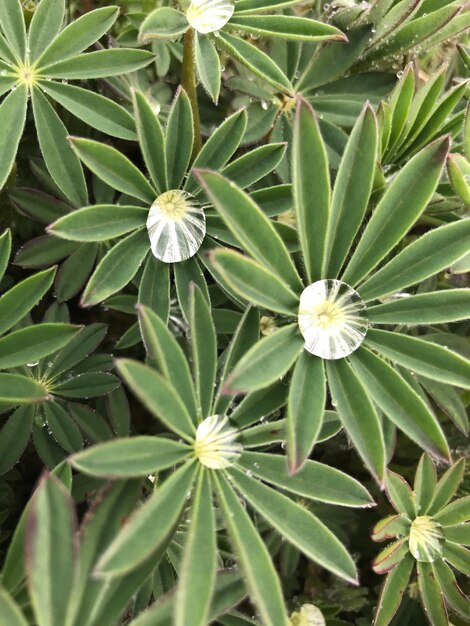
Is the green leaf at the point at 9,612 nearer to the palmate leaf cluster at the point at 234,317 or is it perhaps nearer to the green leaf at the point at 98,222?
the palmate leaf cluster at the point at 234,317

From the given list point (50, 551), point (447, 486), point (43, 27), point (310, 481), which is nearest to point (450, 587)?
point (447, 486)

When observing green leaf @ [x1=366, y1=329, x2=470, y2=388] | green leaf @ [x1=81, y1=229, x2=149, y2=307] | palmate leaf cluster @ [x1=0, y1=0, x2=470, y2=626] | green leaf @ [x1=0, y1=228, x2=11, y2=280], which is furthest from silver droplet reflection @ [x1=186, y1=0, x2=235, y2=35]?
green leaf @ [x1=366, y1=329, x2=470, y2=388]

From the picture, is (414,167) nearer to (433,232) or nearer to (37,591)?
(433,232)

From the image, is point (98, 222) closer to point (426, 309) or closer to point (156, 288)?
point (156, 288)

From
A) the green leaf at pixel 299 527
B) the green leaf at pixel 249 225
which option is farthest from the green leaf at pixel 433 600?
the green leaf at pixel 249 225

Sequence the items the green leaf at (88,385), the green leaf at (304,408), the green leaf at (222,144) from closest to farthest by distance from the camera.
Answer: the green leaf at (304,408) → the green leaf at (222,144) → the green leaf at (88,385)

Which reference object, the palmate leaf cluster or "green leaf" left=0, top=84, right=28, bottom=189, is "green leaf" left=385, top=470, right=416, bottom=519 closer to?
the palmate leaf cluster
